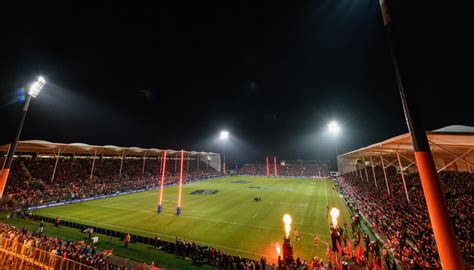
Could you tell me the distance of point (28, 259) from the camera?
1090 cm

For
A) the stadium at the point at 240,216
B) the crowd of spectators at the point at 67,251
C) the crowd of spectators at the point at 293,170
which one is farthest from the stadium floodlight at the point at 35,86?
the crowd of spectators at the point at 293,170

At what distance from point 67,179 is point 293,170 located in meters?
76.7

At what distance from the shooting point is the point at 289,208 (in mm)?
29547

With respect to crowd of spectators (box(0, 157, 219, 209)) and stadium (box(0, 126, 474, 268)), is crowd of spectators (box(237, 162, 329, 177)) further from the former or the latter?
stadium (box(0, 126, 474, 268))

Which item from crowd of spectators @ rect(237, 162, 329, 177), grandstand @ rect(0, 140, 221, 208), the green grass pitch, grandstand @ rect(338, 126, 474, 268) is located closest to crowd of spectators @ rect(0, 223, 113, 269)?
the green grass pitch

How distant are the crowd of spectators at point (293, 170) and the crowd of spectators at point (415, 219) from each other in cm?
5765

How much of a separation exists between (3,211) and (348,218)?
45376mm

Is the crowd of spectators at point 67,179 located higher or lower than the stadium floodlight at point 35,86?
lower

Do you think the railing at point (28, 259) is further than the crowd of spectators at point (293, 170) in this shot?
No

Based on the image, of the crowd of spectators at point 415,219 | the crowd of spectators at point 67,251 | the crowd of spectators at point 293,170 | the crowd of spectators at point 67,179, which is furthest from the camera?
the crowd of spectators at point 293,170

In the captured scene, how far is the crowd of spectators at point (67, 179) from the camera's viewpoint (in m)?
31.3

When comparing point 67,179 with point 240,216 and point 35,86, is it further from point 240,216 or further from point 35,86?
point 240,216

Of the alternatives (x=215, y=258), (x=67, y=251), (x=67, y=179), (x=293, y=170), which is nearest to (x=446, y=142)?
(x=215, y=258)

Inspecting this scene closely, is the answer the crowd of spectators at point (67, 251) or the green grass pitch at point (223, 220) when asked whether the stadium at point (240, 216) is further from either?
the crowd of spectators at point (67, 251)
